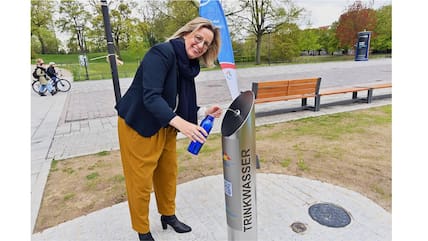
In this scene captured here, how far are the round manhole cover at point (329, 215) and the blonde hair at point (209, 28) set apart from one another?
1.49m

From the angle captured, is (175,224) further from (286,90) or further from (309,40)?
(309,40)

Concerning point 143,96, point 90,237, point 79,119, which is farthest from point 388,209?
point 79,119

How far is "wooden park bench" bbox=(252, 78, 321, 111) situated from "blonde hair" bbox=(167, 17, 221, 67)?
12.7ft

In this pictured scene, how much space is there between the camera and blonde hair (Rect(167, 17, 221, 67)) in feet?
5.10

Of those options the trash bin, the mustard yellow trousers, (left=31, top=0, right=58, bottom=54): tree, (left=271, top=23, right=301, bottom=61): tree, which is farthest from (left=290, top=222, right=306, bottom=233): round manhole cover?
(left=271, top=23, right=301, bottom=61): tree

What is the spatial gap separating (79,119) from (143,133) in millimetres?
5499

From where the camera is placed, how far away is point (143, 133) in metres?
1.65

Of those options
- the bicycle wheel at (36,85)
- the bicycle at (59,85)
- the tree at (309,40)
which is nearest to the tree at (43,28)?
the bicycle at (59,85)

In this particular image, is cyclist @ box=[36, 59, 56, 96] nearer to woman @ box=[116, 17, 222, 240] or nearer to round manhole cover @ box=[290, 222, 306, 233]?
woman @ box=[116, 17, 222, 240]

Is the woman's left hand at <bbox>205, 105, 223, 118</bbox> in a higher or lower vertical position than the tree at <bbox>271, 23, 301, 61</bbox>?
lower

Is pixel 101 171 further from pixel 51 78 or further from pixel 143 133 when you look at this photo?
pixel 51 78

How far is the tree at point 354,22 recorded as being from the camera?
2845 centimetres

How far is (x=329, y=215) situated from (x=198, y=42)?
174 cm

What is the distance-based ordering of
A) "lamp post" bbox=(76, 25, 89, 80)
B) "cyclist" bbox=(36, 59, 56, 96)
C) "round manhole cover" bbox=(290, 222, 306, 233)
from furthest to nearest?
"lamp post" bbox=(76, 25, 89, 80)
"cyclist" bbox=(36, 59, 56, 96)
"round manhole cover" bbox=(290, 222, 306, 233)
